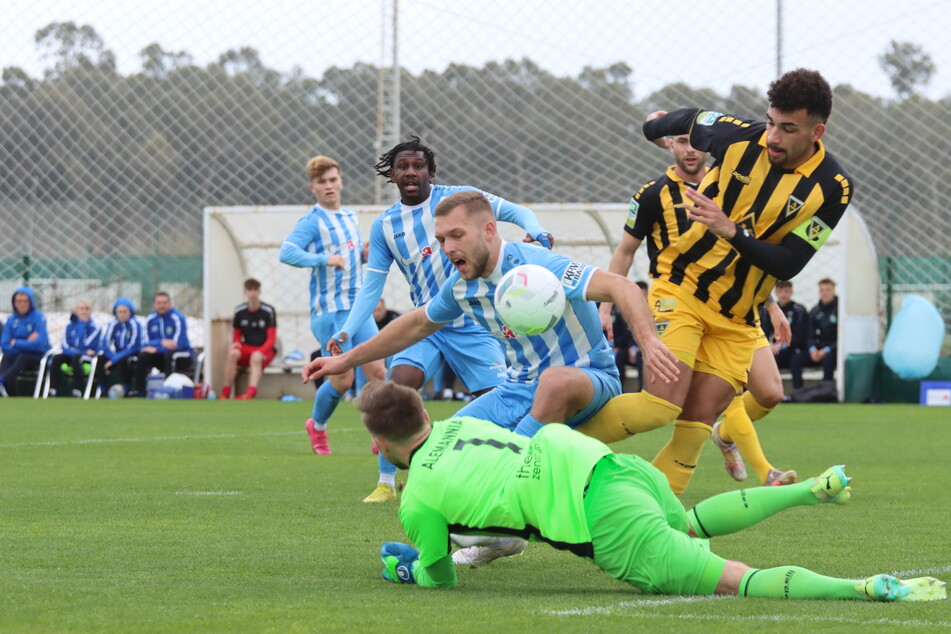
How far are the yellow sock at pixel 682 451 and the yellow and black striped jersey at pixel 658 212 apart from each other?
975 mm

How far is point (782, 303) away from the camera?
64.8 ft

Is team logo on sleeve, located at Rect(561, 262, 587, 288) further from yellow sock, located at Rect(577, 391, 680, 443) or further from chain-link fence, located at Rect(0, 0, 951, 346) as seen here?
chain-link fence, located at Rect(0, 0, 951, 346)

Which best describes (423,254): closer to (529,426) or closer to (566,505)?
(529,426)

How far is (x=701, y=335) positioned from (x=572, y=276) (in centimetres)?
103

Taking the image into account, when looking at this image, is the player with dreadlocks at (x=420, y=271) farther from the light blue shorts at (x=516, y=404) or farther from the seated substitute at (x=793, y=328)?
the seated substitute at (x=793, y=328)

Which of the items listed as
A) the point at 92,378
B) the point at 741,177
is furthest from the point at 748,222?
the point at 92,378

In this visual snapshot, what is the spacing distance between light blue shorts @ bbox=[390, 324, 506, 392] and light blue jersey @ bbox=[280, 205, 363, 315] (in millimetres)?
3297

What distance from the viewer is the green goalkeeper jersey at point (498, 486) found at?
4117 mm

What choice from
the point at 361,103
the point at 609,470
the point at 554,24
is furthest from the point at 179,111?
the point at 609,470

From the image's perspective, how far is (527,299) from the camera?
4.91 m

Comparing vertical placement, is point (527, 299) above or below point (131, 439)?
above

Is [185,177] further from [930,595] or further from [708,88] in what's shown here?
[930,595]

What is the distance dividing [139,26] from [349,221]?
14.1 metres

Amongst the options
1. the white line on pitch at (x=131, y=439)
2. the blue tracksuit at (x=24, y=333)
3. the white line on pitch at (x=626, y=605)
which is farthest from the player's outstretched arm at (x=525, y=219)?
the blue tracksuit at (x=24, y=333)
